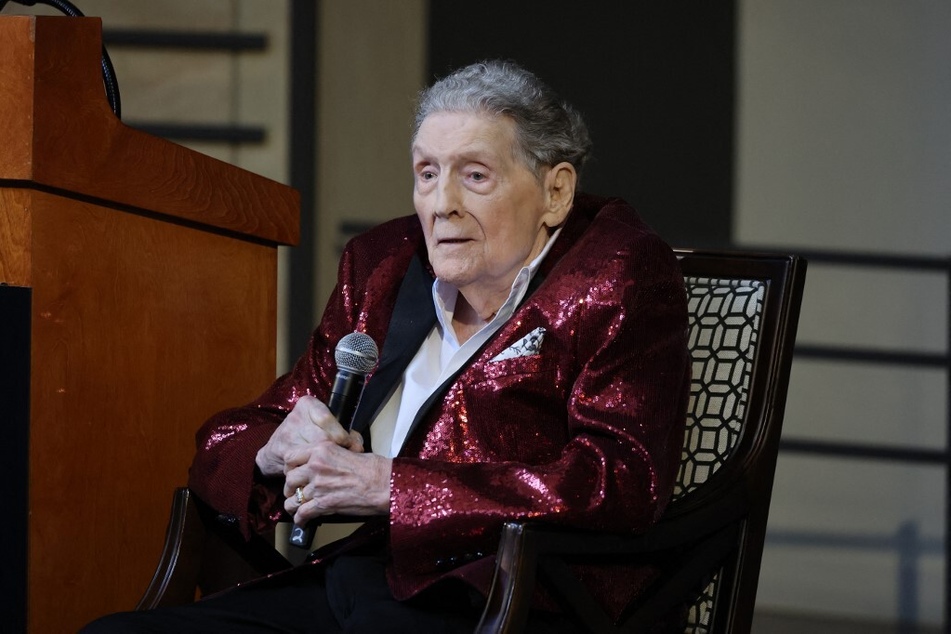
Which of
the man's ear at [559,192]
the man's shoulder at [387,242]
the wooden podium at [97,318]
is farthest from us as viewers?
the man's shoulder at [387,242]

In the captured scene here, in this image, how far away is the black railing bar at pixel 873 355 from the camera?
4246 mm

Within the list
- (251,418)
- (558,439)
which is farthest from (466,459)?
(251,418)

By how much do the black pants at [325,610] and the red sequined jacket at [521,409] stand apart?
0.04 meters

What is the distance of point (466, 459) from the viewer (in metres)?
1.73

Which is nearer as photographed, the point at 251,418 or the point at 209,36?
the point at 251,418

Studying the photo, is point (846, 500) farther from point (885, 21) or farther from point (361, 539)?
point (361, 539)

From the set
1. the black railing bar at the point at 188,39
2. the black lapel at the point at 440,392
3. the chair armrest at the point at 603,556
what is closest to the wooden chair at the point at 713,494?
the chair armrest at the point at 603,556

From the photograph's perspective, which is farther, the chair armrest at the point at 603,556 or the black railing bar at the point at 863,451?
the black railing bar at the point at 863,451

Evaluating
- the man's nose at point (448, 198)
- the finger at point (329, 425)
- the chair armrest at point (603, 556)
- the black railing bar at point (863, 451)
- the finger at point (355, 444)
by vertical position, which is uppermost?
the man's nose at point (448, 198)

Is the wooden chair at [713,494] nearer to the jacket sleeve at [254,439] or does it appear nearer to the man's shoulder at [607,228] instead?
the man's shoulder at [607,228]

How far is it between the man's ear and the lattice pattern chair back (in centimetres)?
31

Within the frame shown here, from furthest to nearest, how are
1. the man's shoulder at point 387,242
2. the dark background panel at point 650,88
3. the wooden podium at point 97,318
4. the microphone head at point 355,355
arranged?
the dark background panel at point 650,88, the man's shoulder at point 387,242, the microphone head at point 355,355, the wooden podium at point 97,318

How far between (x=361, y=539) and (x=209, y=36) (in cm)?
297

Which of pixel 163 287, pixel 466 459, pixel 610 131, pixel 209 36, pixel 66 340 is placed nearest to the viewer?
pixel 66 340
